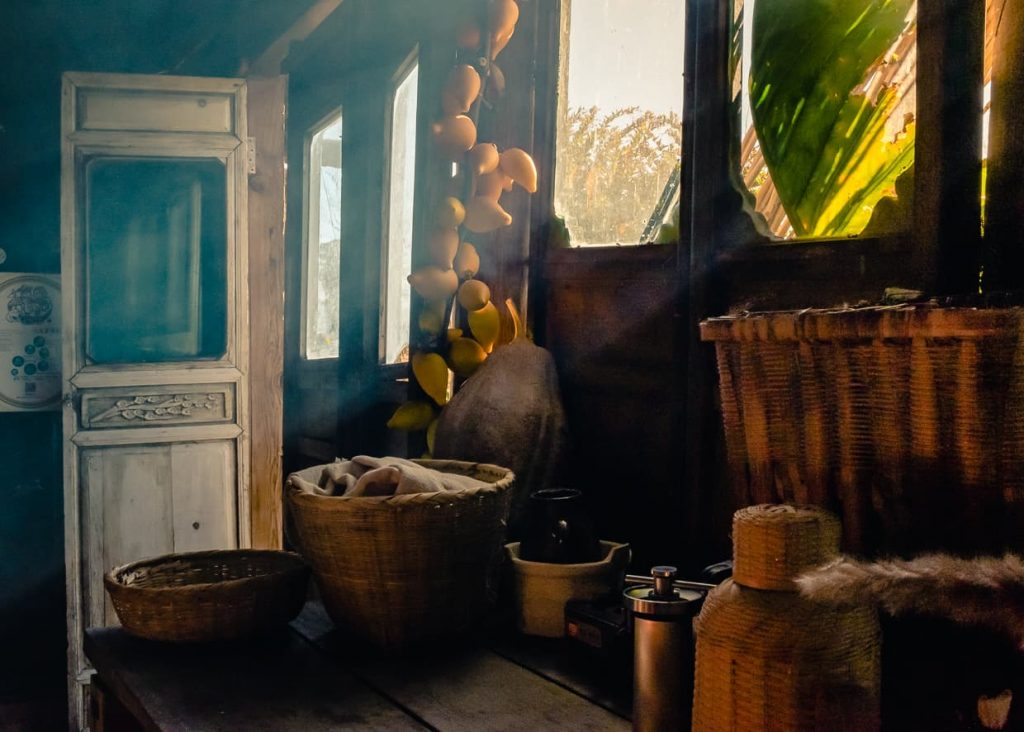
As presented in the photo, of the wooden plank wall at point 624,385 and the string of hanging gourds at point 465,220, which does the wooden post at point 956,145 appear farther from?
the string of hanging gourds at point 465,220

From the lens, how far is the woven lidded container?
0.95 m

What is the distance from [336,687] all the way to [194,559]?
1.96ft

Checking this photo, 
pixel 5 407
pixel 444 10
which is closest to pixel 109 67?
pixel 5 407

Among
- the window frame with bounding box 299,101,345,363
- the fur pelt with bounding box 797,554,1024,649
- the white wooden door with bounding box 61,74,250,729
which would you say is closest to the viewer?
the fur pelt with bounding box 797,554,1024,649

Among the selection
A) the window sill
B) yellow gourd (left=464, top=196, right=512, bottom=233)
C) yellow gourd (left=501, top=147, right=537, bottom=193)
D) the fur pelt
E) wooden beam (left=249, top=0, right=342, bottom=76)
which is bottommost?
the fur pelt

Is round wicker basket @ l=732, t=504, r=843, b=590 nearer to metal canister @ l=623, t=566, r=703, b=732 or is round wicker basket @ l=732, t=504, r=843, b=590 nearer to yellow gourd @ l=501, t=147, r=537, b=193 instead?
metal canister @ l=623, t=566, r=703, b=732

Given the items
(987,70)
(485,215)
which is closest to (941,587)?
(987,70)

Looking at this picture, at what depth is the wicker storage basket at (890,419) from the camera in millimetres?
1086

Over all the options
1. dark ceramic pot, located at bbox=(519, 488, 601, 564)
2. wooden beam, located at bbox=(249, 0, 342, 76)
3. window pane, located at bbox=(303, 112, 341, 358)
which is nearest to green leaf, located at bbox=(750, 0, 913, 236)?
dark ceramic pot, located at bbox=(519, 488, 601, 564)

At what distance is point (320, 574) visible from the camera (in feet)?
5.61

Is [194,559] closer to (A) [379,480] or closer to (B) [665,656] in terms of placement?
(A) [379,480]

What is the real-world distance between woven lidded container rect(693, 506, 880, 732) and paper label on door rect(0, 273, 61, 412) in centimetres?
400

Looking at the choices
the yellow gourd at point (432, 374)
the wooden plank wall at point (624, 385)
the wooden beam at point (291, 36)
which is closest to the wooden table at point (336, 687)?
the wooden plank wall at point (624, 385)

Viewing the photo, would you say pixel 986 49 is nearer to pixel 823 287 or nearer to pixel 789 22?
pixel 789 22
